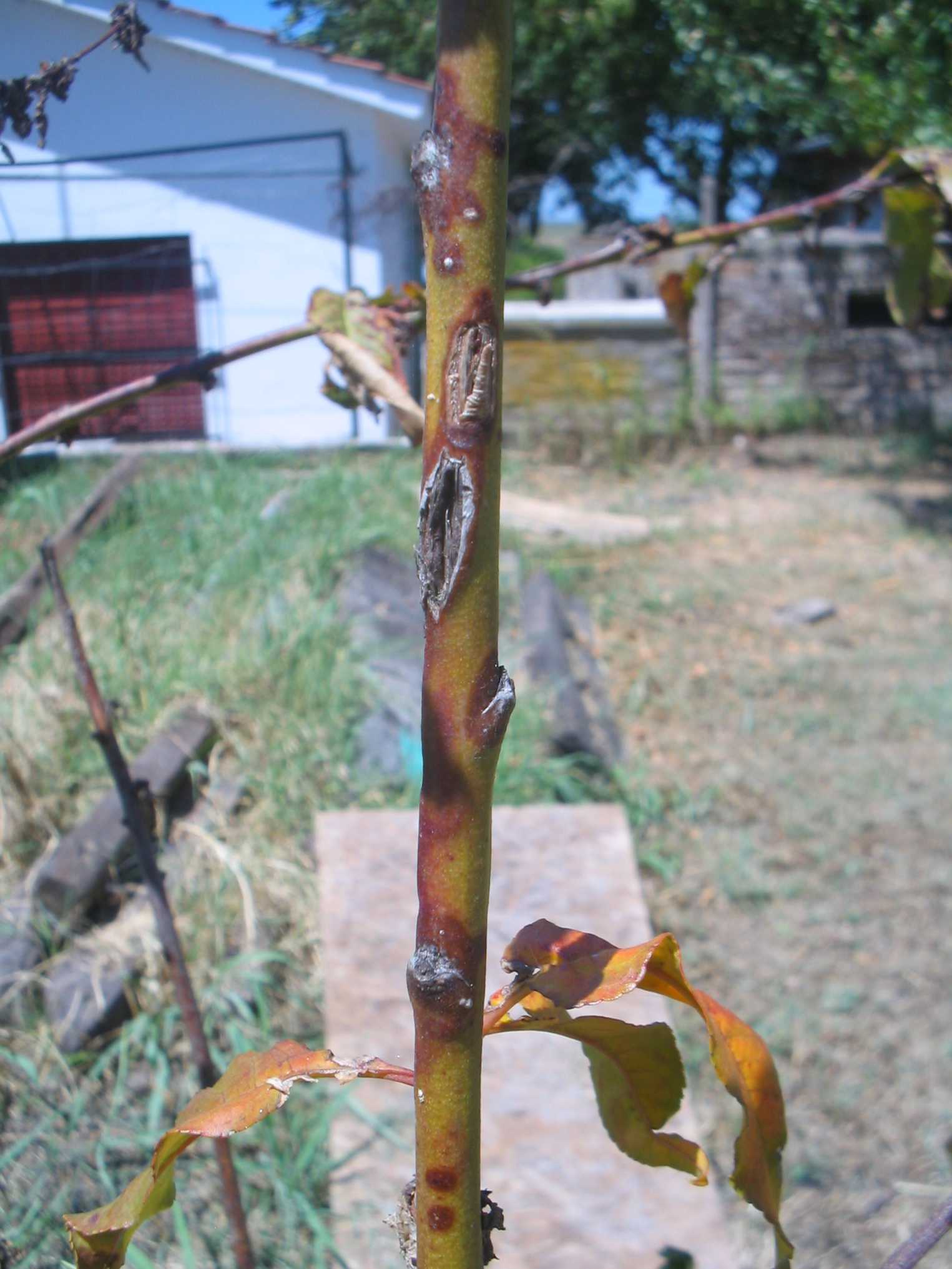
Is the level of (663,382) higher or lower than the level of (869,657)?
higher

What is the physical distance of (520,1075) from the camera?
75.6 inches

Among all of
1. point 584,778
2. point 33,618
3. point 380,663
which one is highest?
point 33,618

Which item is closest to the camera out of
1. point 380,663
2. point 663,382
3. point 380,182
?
point 380,182

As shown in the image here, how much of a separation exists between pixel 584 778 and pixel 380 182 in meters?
1.83

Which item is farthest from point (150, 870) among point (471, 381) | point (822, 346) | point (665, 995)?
point (822, 346)

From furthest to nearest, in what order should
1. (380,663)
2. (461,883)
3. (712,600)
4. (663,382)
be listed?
(663,382)
(712,600)
(380,663)
(461,883)

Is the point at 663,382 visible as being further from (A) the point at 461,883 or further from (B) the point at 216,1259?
(A) the point at 461,883

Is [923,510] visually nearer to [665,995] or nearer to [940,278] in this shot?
[940,278]

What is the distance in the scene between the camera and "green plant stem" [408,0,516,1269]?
0.39 m

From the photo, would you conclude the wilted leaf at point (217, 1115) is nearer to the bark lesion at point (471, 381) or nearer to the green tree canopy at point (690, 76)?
the bark lesion at point (471, 381)

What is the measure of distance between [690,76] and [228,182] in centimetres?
1213

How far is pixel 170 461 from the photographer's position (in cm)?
426

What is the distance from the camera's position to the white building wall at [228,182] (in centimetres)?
81

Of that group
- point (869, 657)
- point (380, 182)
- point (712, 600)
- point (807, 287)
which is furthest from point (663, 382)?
point (380, 182)
